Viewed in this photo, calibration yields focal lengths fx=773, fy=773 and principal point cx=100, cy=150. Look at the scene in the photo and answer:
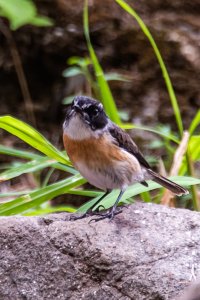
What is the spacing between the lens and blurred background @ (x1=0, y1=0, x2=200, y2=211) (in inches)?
284

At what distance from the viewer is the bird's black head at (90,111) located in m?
4.20

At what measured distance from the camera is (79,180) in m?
4.82

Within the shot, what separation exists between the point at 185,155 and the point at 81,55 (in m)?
2.52

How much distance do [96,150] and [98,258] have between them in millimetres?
891

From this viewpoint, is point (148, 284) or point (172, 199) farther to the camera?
point (172, 199)

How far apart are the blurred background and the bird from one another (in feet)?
8.33

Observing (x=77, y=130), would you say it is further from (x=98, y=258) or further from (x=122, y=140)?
(x=98, y=258)

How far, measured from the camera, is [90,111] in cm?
430

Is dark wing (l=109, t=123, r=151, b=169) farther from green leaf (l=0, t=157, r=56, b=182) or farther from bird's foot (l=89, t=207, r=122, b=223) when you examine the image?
green leaf (l=0, t=157, r=56, b=182)

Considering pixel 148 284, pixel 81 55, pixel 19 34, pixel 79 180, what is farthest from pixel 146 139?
pixel 148 284

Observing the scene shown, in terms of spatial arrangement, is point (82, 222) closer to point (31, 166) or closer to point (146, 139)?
point (31, 166)

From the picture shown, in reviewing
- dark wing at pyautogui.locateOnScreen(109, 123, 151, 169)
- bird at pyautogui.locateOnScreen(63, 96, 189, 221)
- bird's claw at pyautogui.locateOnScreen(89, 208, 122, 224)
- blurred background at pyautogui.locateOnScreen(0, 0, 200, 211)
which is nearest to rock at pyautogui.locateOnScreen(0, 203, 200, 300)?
bird's claw at pyautogui.locateOnScreen(89, 208, 122, 224)

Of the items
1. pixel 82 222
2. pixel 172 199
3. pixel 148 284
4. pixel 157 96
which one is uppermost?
pixel 157 96

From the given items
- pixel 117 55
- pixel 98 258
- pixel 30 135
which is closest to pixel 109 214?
pixel 98 258
